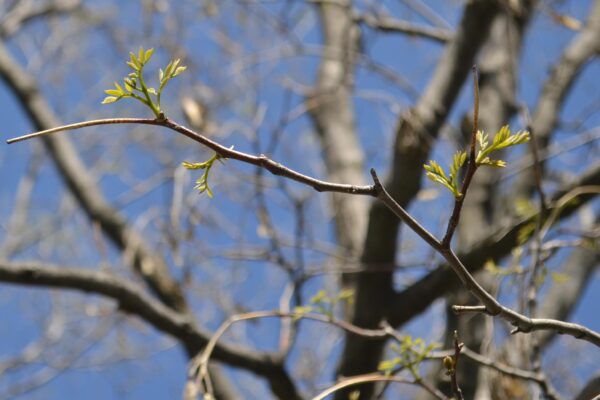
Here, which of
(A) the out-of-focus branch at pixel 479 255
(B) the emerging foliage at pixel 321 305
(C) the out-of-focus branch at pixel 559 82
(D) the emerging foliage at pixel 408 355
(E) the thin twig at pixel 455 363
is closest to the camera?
(E) the thin twig at pixel 455 363

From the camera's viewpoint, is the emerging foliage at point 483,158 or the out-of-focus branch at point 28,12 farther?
the out-of-focus branch at point 28,12

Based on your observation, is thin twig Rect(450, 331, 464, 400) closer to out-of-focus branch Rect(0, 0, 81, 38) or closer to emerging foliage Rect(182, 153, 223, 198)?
emerging foliage Rect(182, 153, 223, 198)

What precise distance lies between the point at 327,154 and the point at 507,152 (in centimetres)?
103

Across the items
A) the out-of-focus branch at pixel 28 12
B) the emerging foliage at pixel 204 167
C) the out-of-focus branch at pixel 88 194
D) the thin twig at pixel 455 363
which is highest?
the out-of-focus branch at pixel 28 12

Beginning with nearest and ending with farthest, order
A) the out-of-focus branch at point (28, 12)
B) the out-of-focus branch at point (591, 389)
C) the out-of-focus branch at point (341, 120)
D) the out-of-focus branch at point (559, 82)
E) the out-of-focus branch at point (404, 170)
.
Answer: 1. the out-of-focus branch at point (591, 389)
2. the out-of-focus branch at point (404, 170)
3. the out-of-focus branch at point (559, 82)
4. the out-of-focus branch at point (341, 120)
5. the out-of-focus branch at point (28, 12)

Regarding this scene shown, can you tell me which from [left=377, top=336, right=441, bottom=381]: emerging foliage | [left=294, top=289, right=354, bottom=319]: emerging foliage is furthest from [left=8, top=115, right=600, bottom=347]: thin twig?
[left=294, top=289, right=354, bottom=319]: emerging foliage

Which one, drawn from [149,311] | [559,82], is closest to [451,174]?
[149,311]

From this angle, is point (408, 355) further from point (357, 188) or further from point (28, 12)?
point (28, 12)

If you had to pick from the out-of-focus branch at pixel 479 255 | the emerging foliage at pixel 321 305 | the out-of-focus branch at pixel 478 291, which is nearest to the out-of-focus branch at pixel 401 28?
the out-of-focus branch at pixel 479 255

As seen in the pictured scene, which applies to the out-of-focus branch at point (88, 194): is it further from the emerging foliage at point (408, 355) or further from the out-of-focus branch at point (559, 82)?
the emerging foliage at point (408, 355)

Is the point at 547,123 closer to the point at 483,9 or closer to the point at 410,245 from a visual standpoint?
the point at 483,9

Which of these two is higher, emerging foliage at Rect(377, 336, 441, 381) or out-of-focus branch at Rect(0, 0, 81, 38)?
out-of-focus branch at Rect(0, 0, 81, 38)

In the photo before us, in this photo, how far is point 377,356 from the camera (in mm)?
2191

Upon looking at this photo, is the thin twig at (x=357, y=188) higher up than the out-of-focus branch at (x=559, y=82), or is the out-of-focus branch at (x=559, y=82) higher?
the out-of-focus branch at (x=559, y=82)
